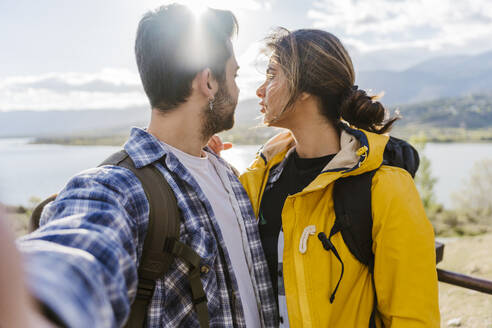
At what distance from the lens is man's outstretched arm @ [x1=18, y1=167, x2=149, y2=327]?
54 cm

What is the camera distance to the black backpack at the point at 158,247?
4.02 feet

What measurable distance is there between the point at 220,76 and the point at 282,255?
107 centimetres

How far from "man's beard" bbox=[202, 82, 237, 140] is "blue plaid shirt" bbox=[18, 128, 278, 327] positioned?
0.94ft

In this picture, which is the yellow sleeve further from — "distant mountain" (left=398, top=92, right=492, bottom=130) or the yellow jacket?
"distant mountain" (left=398, top=92, right=492, bottom=130)

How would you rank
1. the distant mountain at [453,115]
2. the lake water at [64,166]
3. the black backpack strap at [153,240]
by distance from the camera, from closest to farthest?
the black backpack strap at [153,240]
the lake water at [64,166]
the distant mountain at [453,115]

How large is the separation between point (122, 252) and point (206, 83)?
1.21 meters

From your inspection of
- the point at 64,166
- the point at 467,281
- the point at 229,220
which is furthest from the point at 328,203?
the point at 64,166

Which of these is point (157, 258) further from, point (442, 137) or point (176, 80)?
point (442, 137)

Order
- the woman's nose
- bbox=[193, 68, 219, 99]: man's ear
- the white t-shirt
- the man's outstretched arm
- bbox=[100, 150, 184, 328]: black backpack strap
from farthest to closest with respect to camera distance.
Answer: the woman's nose → bbox=[193, 68, 219, 99]: man's ear → the white t-shirt → bbox=[100, 150, 184, 328]: black backpack strap → the man's outstretched arm

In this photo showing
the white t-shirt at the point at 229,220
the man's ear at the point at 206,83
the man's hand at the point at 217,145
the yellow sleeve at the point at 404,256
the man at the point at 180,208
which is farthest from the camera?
the man's hand at the point at 217,145

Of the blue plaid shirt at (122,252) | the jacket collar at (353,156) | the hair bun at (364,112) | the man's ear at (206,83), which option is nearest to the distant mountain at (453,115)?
the hair bun at (364,112)

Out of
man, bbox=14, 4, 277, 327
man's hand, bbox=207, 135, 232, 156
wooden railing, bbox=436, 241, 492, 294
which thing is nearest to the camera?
man, bbox=14, 4, 277, 327

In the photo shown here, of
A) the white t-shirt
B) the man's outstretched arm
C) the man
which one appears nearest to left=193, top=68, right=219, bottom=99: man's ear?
the man

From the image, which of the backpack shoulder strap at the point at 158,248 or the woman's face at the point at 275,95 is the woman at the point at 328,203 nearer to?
the woman's face at the point at 275,95
